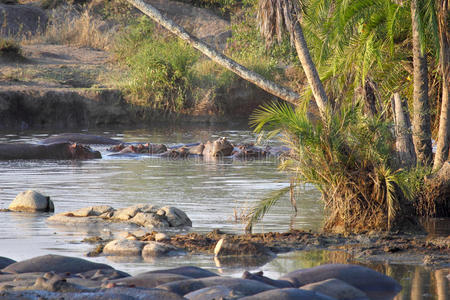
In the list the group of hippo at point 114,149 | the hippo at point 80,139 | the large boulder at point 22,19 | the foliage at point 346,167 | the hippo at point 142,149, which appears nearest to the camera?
the foliage at point 346,167

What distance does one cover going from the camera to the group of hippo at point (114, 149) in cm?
1812

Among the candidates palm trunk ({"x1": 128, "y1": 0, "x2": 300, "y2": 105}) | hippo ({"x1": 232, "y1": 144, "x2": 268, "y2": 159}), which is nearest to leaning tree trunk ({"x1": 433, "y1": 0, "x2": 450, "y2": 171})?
palm trunk ({"x1": 128, "y1": 0, "x2": 300, "y2": 105})

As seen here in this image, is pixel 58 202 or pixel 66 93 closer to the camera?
pixel 58 202

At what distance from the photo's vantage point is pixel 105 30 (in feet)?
121

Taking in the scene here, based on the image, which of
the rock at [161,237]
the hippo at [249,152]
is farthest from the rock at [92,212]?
the hippo at [249,152]

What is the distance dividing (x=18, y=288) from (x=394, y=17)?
279 inches

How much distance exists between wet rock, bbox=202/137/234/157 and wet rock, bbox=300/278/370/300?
12.5 m

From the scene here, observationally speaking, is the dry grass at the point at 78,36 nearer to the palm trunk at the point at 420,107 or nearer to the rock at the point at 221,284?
the palm trunk at the point at 420,107

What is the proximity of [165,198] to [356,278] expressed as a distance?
19.1ft

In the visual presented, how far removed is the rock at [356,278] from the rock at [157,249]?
5.71 ft

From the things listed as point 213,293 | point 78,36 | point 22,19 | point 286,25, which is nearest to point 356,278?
point 213,293

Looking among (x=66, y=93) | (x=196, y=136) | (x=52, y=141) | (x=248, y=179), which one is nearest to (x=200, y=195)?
(x=248, y=179)

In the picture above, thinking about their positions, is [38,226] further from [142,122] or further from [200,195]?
[142,122]

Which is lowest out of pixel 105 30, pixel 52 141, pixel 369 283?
pixel 369 283
